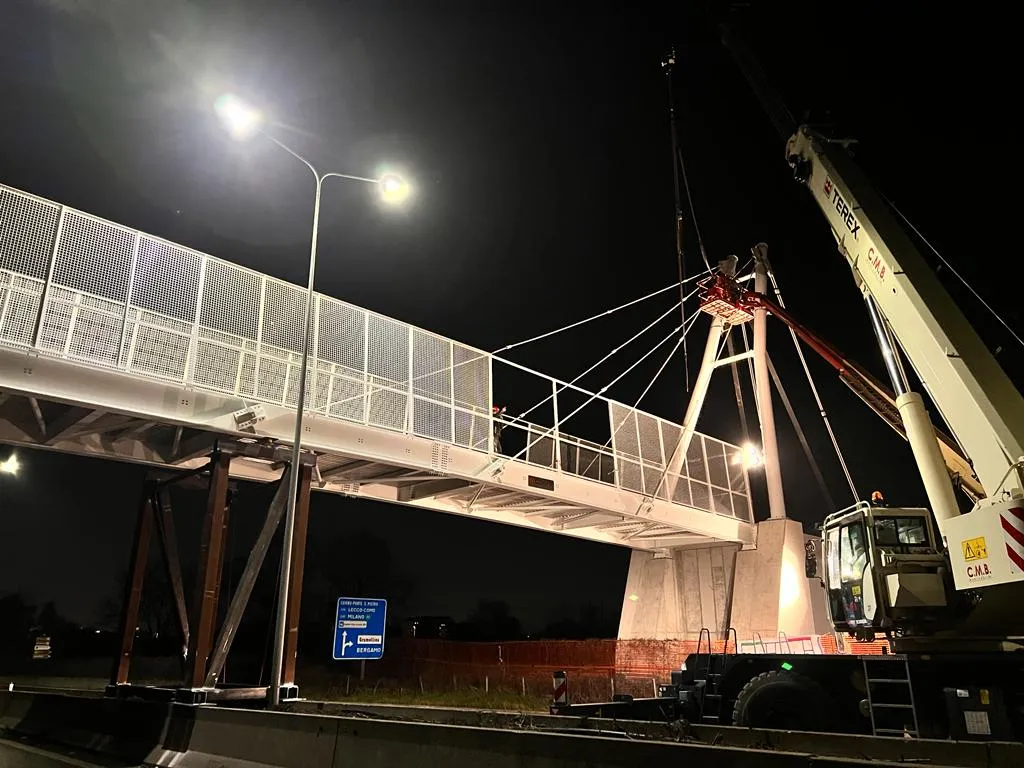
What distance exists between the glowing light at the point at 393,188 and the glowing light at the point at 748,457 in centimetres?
1671

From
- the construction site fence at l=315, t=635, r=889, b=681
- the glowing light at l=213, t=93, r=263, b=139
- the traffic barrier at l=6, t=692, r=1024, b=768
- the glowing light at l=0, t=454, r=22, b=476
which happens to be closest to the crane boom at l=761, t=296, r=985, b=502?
the construction site fence at l=315, t=635, r=889, b=681

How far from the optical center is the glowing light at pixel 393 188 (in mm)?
15195

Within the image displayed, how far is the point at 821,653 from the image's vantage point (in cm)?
1180

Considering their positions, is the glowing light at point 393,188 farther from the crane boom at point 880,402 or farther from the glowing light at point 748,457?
the glowing light at point 748,457

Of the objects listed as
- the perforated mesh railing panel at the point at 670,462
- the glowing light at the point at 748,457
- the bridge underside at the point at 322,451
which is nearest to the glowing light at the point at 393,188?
the bridge underside at the point at 322,451

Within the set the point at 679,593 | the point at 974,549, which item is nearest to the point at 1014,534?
the point at 974,549

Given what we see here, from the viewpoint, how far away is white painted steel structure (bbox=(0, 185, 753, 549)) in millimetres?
12336

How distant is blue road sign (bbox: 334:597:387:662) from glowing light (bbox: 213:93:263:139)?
9128mm

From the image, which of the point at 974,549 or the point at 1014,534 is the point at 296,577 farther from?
the point at 1014,534

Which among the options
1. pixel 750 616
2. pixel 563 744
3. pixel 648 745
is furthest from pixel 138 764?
pixel 750 616

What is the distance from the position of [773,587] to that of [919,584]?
15428mm

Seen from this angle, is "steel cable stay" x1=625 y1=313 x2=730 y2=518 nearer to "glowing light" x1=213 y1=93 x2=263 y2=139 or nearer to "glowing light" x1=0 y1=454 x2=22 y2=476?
"glowing light" x1=213 y1=93 x2=263 y2=139

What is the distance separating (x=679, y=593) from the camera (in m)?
27.6

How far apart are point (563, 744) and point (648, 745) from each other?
715mm
